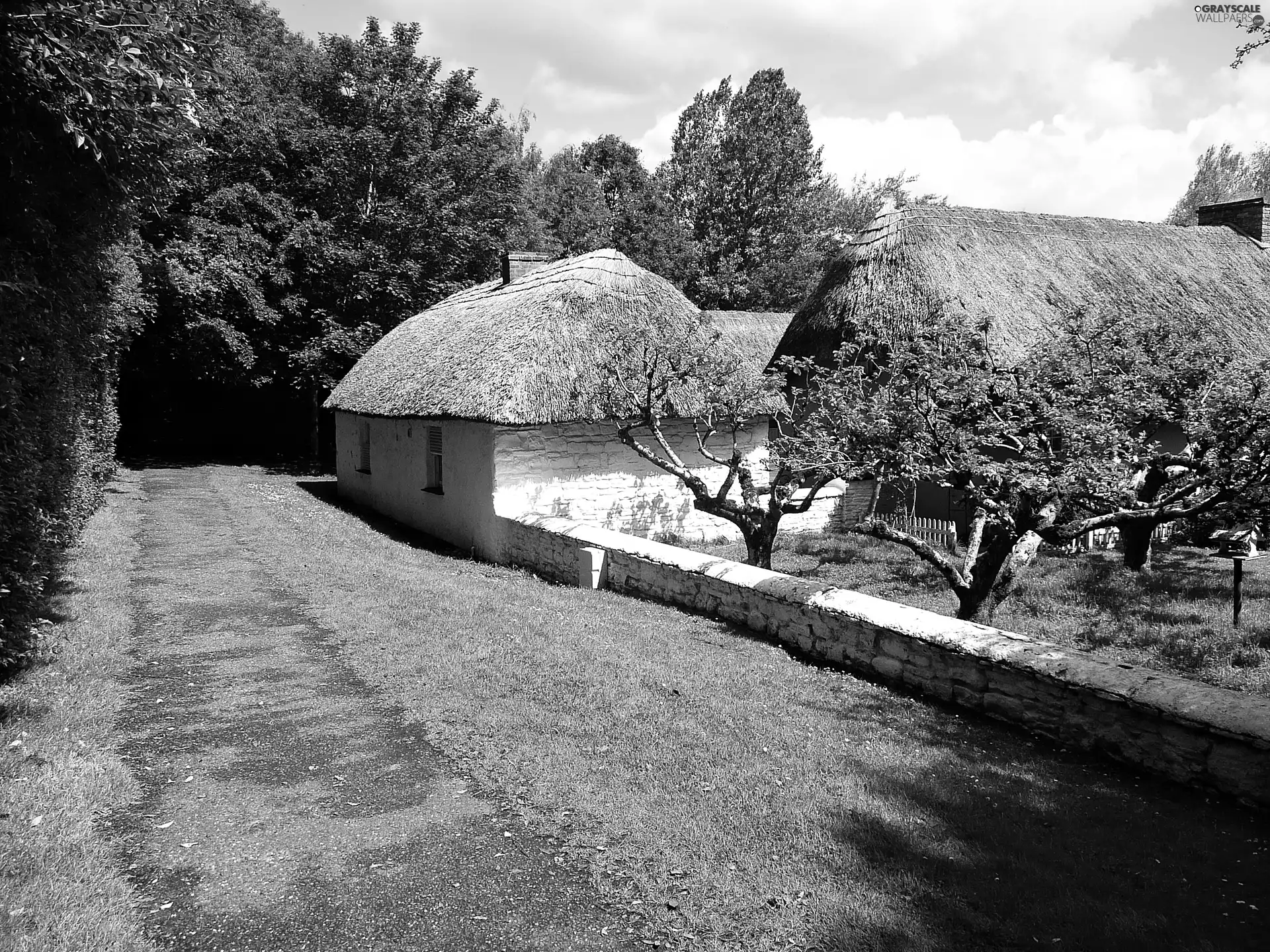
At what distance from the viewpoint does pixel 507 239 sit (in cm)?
2784

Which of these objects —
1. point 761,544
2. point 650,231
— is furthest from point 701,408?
point 650,231

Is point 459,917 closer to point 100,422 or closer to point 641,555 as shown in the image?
point 641,555

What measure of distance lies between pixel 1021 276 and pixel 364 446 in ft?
47.3

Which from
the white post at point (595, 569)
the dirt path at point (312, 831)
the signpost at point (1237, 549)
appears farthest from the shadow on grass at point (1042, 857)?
the white post at point (595, 569)

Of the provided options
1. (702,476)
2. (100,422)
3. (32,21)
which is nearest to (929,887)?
(32,21)

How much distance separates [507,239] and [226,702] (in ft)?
78.0

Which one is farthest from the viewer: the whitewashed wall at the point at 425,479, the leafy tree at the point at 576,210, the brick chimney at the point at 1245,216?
the leafy tree at the point at 576,210

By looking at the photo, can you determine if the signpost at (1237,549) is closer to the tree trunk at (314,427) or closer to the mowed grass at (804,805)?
the mowed grass at (804,805)

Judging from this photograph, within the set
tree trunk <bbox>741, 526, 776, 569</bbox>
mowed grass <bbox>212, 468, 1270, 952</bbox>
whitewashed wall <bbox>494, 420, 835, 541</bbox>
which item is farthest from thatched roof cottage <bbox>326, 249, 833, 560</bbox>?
mowed grass <bbox>212, 468, 1270, 952</bbox>

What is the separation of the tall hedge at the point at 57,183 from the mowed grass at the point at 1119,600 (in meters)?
7.81

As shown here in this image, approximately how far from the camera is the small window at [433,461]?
47.9 ft

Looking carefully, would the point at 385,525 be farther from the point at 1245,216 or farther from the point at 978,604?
the point at 1245,216

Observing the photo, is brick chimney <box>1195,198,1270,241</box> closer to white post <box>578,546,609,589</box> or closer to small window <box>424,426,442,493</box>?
white post <box>578,546,609,589</box>

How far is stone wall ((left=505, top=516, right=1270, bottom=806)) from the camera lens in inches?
178
